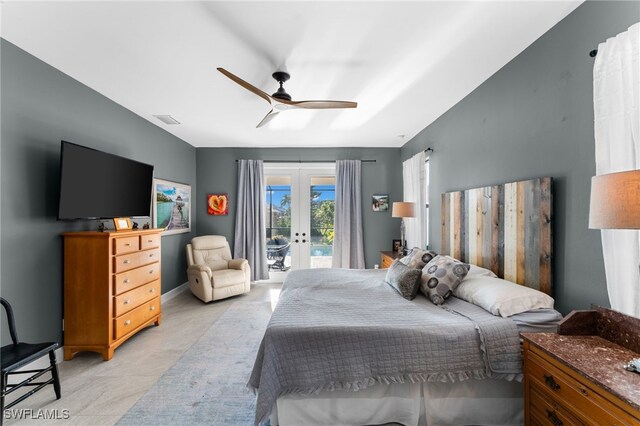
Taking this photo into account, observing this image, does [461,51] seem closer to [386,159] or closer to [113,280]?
[386,159]

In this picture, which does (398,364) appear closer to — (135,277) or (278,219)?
(135,277)

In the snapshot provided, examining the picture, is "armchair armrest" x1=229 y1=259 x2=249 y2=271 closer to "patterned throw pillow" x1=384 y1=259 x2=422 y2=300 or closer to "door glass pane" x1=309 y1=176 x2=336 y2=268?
"door glass pane" x1=309 y1=176 x2=336 y2=268

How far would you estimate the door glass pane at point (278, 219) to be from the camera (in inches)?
216

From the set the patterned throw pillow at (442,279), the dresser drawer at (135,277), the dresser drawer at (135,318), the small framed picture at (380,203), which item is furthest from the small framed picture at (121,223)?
the small framed picture at (380,203)

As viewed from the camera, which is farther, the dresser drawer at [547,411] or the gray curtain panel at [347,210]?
the gray curtain panel at [347,210]

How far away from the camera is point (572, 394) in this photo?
125 cm

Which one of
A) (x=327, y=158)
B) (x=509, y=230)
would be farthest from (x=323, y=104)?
(x=327, y=158)

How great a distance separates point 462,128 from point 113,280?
404cm

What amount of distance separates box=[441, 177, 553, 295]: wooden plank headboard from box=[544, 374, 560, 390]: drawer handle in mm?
764

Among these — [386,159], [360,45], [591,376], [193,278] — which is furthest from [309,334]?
[386,159]

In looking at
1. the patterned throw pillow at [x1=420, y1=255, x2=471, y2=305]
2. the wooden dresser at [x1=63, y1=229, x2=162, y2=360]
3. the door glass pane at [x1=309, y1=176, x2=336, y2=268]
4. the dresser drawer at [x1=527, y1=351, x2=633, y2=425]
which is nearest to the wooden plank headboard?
the patterned throw pillow at [x1=420, y1=255, x2=471, y2=305]

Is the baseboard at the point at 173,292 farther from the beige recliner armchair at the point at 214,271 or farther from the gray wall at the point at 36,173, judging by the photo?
the gray wall at the point at 36,173

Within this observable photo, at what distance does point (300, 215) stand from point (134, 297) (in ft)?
10.3

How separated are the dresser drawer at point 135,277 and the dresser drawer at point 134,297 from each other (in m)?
0.05
